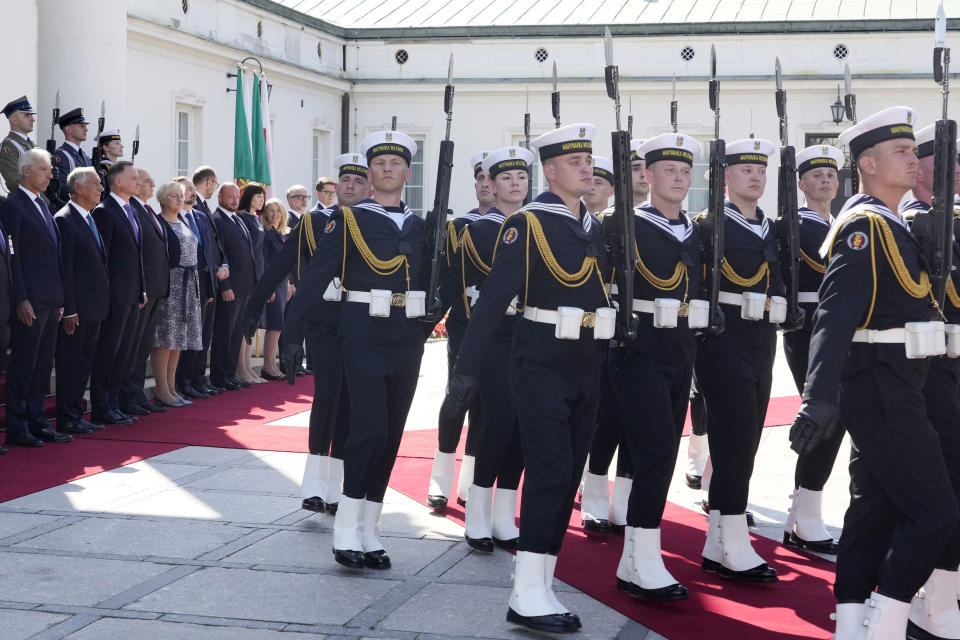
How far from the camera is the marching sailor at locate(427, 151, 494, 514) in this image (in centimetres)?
688

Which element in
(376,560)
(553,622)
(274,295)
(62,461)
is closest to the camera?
(553,622)

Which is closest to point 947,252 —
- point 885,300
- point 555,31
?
point 885,300

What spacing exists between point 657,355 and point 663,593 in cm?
98

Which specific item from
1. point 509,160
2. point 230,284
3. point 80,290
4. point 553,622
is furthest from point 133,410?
point 553,622

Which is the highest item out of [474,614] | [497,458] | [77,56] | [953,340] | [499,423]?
[77,56]

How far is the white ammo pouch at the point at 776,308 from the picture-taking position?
5895 mm

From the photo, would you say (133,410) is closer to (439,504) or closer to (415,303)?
(439,504)

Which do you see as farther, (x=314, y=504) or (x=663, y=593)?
(x=314, y=504)

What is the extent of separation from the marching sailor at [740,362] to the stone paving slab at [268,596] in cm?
149

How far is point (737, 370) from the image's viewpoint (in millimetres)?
5656

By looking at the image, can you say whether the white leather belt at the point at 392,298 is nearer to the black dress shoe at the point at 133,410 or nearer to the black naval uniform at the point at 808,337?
the black naval uniform at the point at 808,337

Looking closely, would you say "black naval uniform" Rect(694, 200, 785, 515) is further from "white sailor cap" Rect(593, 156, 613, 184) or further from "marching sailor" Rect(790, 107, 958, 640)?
"white sailor cap" Rect(593, 156, 613, 184)

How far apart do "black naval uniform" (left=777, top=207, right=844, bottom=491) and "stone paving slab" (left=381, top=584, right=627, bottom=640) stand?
159cm

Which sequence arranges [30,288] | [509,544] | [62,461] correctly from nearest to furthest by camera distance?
[509,544] → [62,461] → [30,288]
